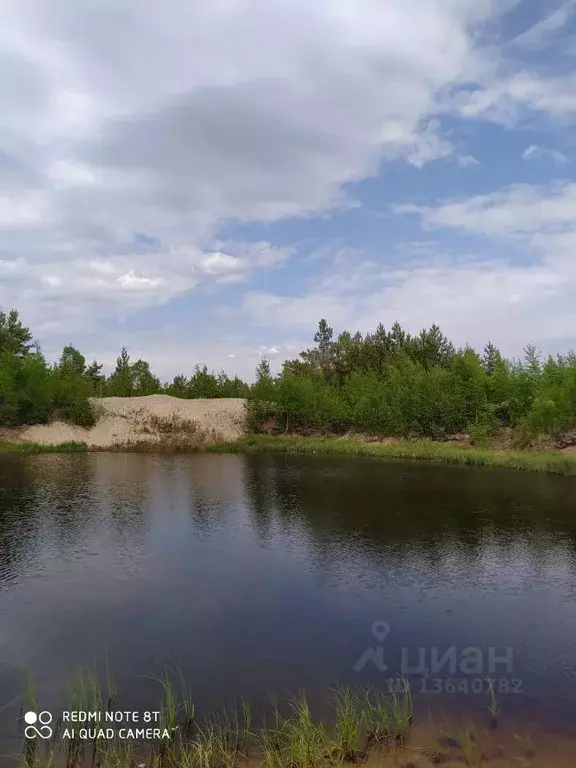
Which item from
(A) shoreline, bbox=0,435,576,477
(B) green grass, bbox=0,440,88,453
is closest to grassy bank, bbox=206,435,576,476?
(A) shoreline, bbox=0,435,576,477

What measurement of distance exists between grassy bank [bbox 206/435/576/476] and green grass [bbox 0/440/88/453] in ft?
32.7

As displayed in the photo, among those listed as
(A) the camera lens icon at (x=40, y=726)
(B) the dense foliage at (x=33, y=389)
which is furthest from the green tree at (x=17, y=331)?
(A) the camera lens icon at (x=40, y=726)

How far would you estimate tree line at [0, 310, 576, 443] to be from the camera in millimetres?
40250

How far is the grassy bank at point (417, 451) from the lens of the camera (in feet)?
105

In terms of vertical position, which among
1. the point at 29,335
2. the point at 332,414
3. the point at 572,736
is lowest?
the point at 572,736

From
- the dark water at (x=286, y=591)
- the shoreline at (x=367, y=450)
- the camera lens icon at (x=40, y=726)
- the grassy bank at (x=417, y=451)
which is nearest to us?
the camera lens icon at (x=40, y=726)

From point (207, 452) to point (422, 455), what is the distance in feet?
54.8

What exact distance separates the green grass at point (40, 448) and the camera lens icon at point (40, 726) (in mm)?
36111

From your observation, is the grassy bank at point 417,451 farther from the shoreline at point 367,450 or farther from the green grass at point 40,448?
the green grass at point 40,448

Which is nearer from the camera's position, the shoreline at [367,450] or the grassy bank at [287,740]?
the grassy bank at [287,740]

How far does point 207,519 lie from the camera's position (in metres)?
19.7

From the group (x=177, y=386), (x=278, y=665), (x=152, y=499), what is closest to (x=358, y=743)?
(x=278, y=665)

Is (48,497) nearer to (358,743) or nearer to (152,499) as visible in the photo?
(152,499)

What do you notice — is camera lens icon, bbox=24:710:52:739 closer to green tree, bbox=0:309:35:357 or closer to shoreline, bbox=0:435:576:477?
shoreline, bbox=0:435:576:477
